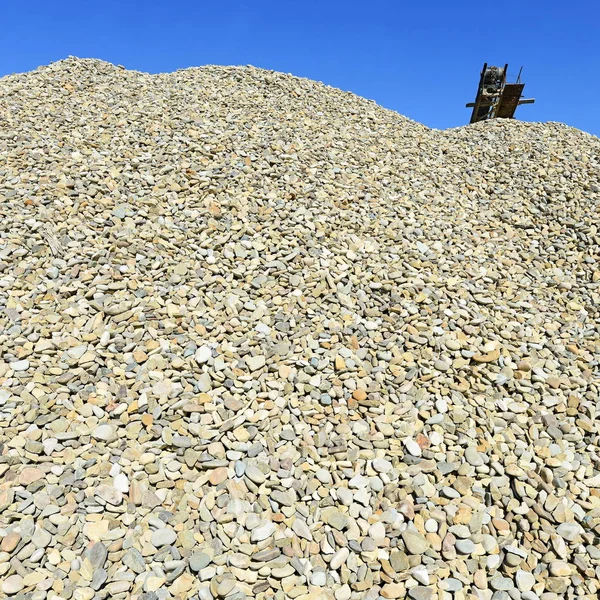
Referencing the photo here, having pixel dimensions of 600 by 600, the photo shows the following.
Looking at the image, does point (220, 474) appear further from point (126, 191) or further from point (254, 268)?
point (126, 191)

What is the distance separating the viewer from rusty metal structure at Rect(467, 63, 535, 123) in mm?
15023

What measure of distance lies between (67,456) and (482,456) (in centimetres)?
343

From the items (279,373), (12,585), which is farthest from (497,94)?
(12,585)

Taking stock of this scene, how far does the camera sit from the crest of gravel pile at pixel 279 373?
330 centimetres

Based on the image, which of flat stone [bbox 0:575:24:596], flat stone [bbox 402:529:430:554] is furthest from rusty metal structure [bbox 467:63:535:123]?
flat stone [bbox 0:575:24:596]

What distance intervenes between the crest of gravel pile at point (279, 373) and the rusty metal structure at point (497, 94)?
8.35 meters

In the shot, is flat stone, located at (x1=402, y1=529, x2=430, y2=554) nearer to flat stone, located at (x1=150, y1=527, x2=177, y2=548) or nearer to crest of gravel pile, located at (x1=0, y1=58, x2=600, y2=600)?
crest of gravel pile, located at (x1=0, y1=58, x2=600, y2=600)

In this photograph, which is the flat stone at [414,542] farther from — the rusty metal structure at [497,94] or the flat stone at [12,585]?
the rusty metal structure at [497,94]

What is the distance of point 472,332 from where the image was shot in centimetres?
516

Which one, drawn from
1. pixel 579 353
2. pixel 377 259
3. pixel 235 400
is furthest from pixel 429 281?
pixel 235 400

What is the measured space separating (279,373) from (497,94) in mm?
14643

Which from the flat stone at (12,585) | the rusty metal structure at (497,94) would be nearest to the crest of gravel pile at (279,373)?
the flat stone at (12,585)

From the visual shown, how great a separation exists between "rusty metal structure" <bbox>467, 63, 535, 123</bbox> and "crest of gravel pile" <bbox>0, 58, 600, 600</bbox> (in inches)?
329

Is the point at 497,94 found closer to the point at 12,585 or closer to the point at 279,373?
the point at 279,373
